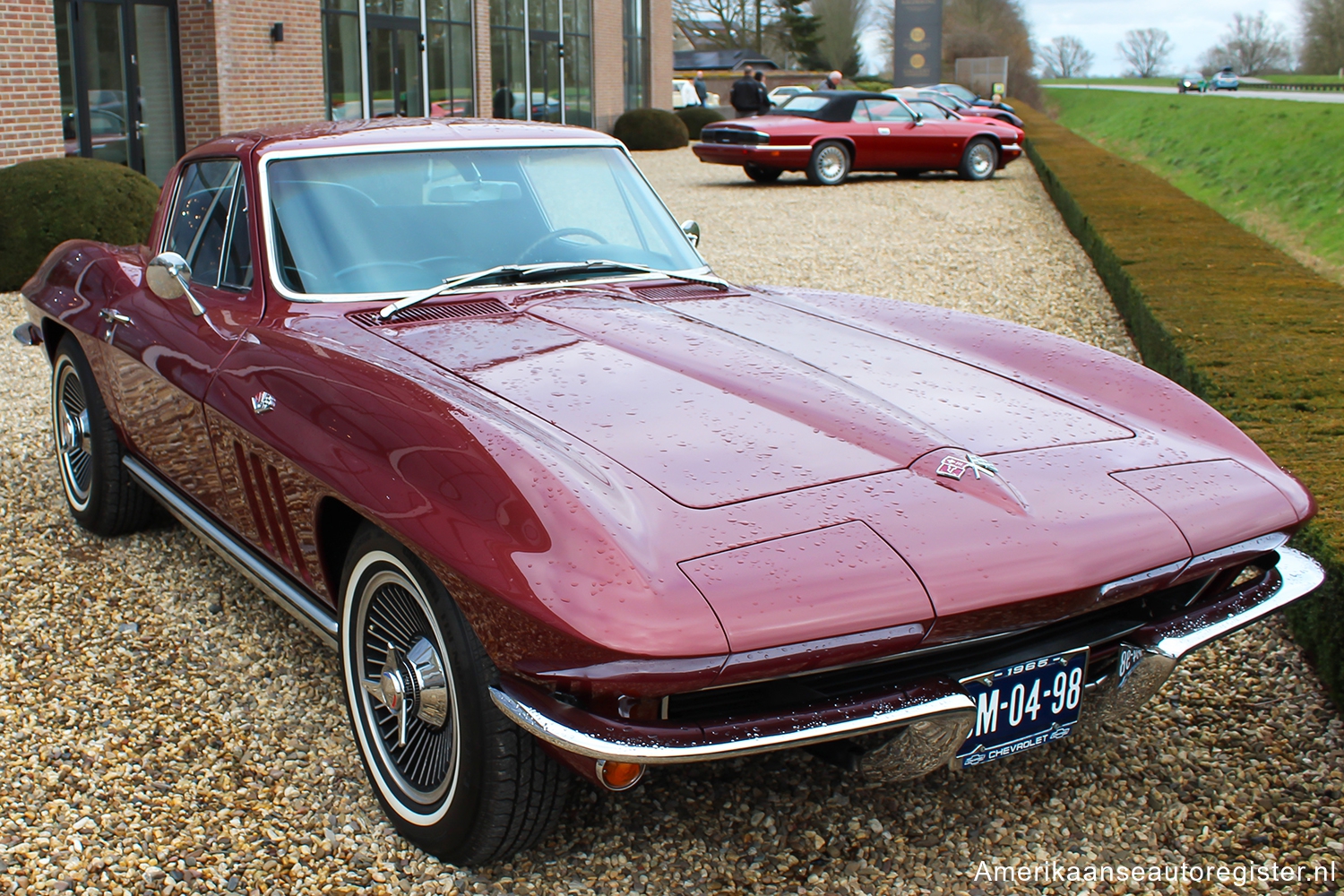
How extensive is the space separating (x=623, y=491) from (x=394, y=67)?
18.9 metres

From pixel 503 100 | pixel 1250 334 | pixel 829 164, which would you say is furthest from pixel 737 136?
pixel 1250 334

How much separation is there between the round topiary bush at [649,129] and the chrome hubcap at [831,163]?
8.05 metres

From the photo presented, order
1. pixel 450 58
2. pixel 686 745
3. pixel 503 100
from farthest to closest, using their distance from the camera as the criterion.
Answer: pixel 503 100, pixel 450 58, pixel 686 745

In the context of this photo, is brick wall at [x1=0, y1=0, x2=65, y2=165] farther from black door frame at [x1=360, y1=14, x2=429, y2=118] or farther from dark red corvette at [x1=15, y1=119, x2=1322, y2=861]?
dark red corvette at [x1=15, y1=119, x2=1322, y2=861]

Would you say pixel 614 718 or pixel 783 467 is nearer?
pixel 614 718

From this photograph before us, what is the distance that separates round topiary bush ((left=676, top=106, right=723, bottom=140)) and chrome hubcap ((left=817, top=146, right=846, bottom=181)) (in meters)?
11.1

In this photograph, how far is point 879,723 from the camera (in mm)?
2184

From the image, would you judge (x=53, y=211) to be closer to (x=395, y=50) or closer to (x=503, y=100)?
(x=395, y=50)

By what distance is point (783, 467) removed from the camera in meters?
2.47

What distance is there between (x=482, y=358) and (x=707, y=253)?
9460 mm

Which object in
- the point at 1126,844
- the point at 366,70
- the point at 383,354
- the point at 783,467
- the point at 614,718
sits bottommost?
the point at 1126,844

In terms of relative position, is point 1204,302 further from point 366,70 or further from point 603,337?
point 366,70

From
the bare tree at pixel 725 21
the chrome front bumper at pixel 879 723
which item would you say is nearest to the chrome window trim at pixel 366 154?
the chrome front bumper at pixel 879 723

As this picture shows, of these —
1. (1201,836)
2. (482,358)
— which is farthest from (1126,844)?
(482,358)
